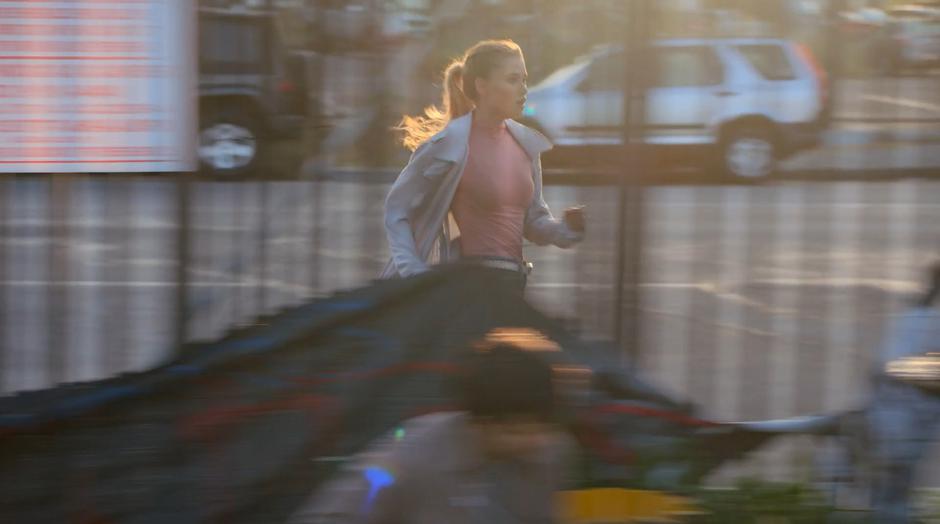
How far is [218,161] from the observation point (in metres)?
4.14

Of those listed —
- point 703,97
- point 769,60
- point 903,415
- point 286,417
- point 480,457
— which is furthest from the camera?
point 703,97

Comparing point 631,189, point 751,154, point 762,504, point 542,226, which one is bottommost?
point 762,504

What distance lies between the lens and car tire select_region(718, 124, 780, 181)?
Answer: 4.21 metres

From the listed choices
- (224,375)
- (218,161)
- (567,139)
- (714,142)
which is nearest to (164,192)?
(218,161)

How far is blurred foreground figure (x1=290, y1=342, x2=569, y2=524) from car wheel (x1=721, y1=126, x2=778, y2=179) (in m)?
1.79

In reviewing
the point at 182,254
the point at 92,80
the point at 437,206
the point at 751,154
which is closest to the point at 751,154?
the point at 751,154

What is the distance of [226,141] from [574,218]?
3.30 feet

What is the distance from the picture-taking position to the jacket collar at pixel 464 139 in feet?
14.9

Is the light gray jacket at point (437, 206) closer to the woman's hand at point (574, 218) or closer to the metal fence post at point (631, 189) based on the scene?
the woman's hand at point (574, 218)

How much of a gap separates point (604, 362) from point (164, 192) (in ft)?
4.31

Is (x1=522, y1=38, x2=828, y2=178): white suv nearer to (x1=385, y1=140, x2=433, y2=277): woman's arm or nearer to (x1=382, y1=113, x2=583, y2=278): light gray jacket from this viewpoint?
(x1=382, y1=113, x2=583, y2=278): light gray jacket

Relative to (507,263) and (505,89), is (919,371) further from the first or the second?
(505,89)

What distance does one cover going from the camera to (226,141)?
4.12 m

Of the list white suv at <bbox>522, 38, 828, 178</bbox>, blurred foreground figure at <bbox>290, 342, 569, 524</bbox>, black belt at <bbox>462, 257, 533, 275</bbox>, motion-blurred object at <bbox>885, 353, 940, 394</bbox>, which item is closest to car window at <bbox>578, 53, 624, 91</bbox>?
white suv at <bbox>522, 38, 828, 178</bbox>
